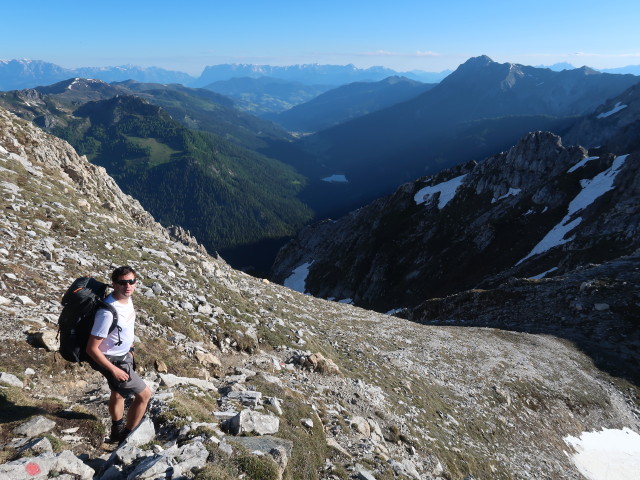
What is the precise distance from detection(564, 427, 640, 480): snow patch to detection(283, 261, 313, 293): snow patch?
9969 cm

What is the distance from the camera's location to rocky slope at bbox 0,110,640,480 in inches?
318

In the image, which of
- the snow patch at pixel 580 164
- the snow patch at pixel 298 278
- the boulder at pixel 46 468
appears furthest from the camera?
the snow patch at pixel 298 278

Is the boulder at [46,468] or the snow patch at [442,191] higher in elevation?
the boulder at [46,468]

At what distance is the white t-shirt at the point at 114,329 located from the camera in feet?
25.2

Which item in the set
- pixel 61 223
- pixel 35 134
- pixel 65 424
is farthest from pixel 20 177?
pixel 65 424

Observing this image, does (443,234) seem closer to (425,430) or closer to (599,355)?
(599,355)

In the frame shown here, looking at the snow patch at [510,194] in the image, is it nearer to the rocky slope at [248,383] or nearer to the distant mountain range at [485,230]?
the distant mountain range at [485,230]

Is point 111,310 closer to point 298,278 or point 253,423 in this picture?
point 253,423

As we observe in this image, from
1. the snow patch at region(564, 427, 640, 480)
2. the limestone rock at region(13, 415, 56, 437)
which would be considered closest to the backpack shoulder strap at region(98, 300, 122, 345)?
the limestone rock at region(13, 415, 56, 437)

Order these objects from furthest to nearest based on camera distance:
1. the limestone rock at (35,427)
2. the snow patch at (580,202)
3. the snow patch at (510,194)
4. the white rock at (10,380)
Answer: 1. the snow patch at (510,194)
2. the snow patch at (580,202)
3. the white rock at (10,380)
4. the limestone rock at (35,427)

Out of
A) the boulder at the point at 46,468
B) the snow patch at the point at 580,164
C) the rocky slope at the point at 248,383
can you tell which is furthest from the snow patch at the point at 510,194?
the boulder at the point at 46,468

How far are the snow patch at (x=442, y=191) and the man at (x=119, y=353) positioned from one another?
109 m

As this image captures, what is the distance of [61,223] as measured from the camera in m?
19.3

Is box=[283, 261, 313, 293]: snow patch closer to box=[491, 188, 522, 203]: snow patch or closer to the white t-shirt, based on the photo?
box=[491, 188, 522, 203]: snow patch
